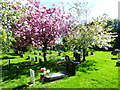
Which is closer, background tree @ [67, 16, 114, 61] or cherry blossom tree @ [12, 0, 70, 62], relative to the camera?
cherry blossom tree @ [12, 0, 70, 62]

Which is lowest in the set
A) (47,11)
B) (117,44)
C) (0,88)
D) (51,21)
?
(0,88)

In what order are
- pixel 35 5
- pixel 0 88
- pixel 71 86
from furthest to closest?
pixel 35 5, pixel 0 88, pixel 71 86

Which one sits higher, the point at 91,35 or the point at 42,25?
the point at 42,25

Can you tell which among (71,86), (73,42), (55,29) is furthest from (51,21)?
(71,86)

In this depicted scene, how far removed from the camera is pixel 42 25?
54.6 feet

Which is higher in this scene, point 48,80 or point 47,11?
point 47,11

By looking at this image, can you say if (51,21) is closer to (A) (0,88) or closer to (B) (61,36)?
(B) (61,36)

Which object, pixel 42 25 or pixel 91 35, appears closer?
pixel 42 25

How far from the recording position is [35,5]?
16344 mm

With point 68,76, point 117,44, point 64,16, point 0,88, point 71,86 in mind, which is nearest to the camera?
point 71,86

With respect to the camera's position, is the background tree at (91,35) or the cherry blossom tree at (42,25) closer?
the cherry blossom tree at (42,25)

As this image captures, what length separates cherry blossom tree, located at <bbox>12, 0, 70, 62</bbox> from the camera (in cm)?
1617

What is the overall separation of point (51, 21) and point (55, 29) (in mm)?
1328

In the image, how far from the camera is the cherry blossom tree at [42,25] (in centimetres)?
1617
